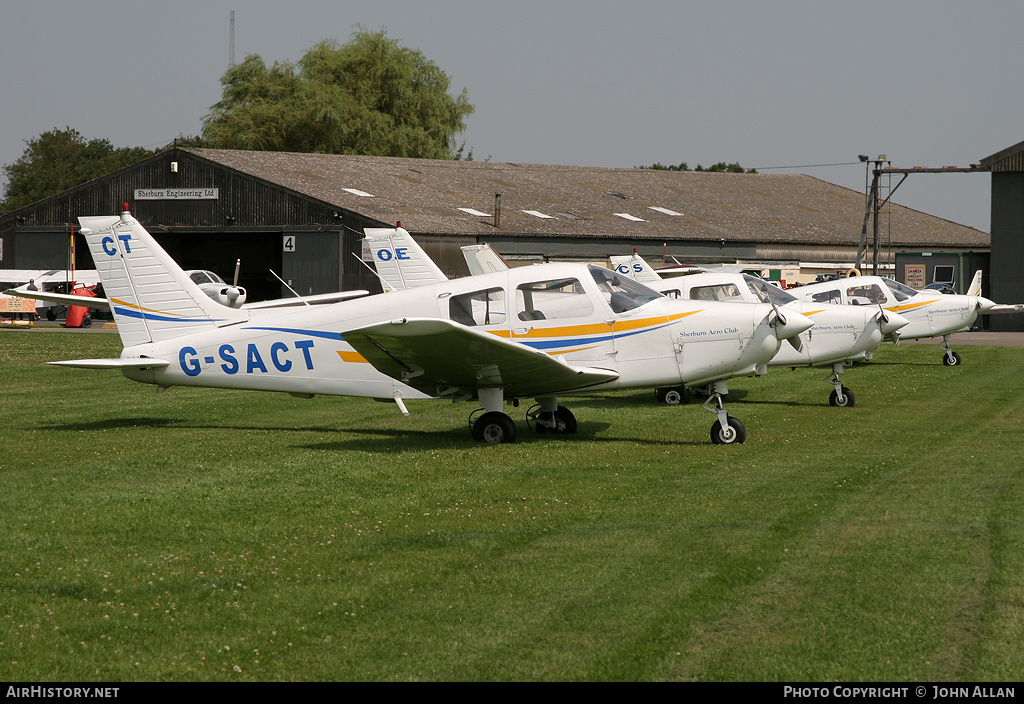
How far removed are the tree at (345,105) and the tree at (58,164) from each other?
88.9 feet

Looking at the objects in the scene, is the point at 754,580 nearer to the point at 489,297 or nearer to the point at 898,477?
the point at 898,477

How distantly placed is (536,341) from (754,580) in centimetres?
594

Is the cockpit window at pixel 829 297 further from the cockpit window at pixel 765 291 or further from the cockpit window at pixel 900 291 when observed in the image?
the cockpit window at pixel 765 291

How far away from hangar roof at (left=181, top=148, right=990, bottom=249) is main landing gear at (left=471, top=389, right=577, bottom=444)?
30.9 m

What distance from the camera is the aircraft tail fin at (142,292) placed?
1280 cm

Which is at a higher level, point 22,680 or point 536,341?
point 536,341

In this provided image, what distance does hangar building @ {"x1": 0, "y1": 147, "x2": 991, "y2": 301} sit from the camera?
1735 inches

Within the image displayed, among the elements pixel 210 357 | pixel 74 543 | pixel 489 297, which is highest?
pixel 489 297

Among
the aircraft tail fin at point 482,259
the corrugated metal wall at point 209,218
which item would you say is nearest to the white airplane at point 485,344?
the aircraft tail fin at point 482,259

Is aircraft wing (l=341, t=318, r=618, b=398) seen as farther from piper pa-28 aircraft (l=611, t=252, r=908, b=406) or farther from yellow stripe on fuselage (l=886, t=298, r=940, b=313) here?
yellow stripe on fuselage (l=886, t=298, r=940, b=313)

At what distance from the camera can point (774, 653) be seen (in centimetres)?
469

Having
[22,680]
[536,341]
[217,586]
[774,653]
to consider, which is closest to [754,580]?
[774,653]

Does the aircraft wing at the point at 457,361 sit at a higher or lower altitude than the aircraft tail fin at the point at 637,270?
lower
